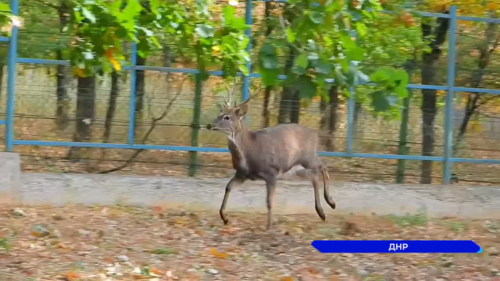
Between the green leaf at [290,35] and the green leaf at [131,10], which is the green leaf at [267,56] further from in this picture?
the green leaf at [131,10]

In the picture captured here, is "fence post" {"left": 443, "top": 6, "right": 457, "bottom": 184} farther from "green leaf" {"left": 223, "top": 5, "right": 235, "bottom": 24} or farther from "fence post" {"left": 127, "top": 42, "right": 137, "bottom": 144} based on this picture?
"green leaf" {"left": 223, "top": 5, "right": 235, "bottom": 24}

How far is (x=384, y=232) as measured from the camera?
28.0 ft

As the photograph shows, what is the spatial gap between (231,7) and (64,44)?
353 cm

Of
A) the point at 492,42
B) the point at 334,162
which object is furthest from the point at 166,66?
the point at 492,42

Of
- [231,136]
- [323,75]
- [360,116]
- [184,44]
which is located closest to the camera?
[323,75]

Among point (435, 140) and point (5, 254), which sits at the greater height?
point (435, 140)

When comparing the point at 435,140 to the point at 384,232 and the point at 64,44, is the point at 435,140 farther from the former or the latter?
the point at 64,44

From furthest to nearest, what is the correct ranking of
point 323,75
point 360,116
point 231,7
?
point 360,116
point 231,7
point 323,75

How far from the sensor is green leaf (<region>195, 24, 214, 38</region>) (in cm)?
566

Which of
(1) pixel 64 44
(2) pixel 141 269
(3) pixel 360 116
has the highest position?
(1) pixel 64 44

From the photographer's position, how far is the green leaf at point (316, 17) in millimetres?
4562

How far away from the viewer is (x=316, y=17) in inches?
180

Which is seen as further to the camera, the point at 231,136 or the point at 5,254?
the point at 231,136

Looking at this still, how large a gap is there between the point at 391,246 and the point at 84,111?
149 inches
